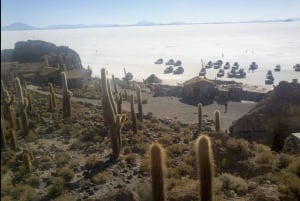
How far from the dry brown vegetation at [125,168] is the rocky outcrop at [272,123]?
349cm

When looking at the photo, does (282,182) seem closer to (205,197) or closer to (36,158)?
(205,197)

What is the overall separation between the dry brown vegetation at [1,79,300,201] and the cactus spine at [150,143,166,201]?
260 centimetres

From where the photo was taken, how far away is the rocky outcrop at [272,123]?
23.6 metres

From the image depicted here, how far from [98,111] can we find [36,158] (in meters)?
14.8

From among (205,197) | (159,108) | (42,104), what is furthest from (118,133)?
(159,108)

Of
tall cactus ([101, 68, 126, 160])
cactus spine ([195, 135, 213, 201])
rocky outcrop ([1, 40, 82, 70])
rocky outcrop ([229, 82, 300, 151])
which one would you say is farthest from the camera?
rocky outcrop ([1, 40, 82, 70])

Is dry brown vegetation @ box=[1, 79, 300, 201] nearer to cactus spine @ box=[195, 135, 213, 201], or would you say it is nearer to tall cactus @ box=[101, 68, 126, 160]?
tall cactus @ box=[101, 68, 126, 160]

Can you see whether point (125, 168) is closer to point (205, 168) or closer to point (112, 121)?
point (112, 121)

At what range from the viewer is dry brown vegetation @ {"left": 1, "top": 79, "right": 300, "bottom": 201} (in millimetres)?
13278

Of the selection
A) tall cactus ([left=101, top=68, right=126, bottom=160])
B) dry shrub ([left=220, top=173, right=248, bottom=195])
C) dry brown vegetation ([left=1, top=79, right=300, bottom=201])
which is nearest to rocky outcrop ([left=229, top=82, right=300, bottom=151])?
dry brown vegetation ([left=1, top=79, right=300, bottom=201])

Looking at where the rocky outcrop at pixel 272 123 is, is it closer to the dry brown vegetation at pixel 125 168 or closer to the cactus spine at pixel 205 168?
the dry brown vegetation at pixel 125 168

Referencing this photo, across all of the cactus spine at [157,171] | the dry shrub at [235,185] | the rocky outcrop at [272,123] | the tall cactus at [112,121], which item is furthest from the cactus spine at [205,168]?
the rocky outcrop at [272,123]

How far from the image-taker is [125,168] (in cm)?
1747

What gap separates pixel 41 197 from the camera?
1413 centimetres
